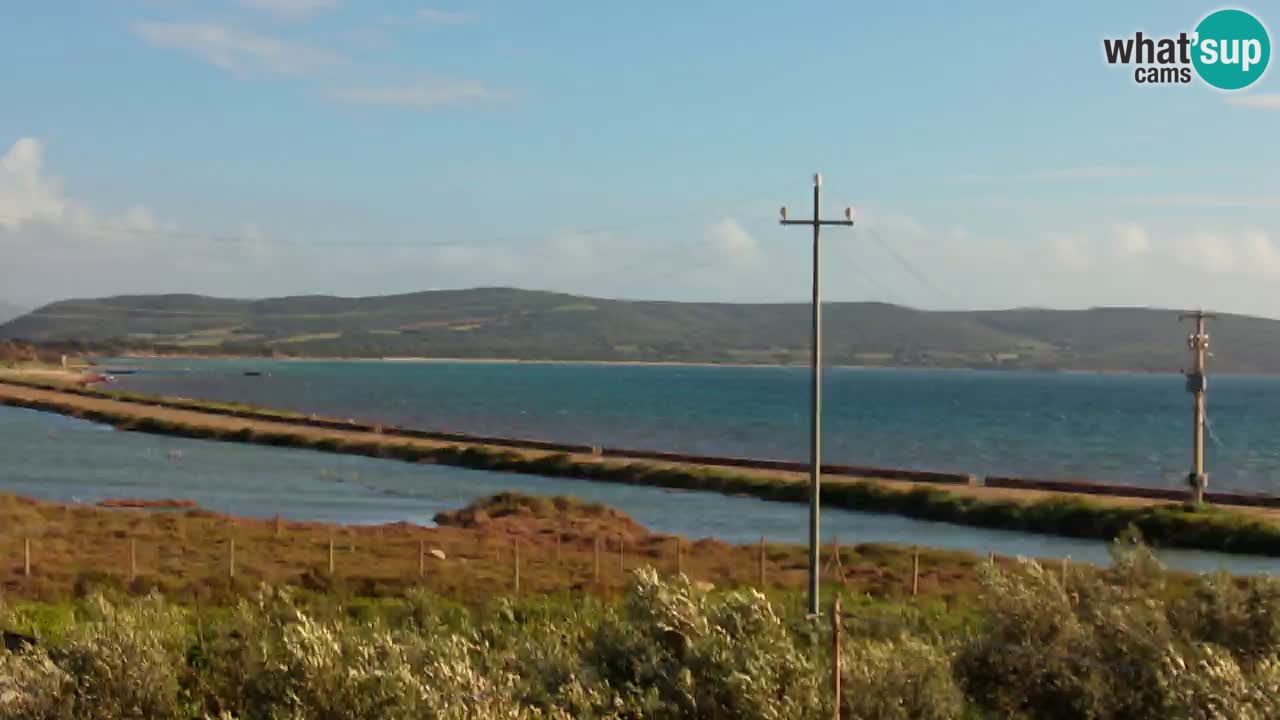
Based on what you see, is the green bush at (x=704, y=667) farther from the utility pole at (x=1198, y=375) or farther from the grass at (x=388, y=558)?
the utility pole at (x=1198, y=375)

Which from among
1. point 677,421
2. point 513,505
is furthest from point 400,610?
point 677,421

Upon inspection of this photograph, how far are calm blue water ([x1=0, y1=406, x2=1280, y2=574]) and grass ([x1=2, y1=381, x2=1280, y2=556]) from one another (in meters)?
1.65

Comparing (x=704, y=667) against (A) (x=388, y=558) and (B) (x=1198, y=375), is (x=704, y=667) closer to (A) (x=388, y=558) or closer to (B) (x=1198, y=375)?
(A) (x=388, y=558)

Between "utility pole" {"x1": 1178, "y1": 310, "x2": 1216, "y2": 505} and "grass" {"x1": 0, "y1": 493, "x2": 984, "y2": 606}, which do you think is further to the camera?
"utility pole" {"x1": 1178, "y1": 310, "x2": 1216, "y2": 505}

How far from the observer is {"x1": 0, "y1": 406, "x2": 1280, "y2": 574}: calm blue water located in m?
63.0

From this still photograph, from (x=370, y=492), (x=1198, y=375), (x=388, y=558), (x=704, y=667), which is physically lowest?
(x=370, y=492)

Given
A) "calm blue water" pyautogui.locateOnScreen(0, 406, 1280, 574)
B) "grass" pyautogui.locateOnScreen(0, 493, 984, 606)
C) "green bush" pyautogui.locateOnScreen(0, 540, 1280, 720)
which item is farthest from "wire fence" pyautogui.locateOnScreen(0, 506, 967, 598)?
"green bush" pyautogui.locateOnScreen(0, 540, 1280, 720)

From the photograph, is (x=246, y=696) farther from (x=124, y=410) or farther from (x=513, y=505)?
(x=124, y=410)

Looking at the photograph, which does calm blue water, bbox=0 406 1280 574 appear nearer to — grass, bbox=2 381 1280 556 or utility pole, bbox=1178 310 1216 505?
grass, bbox=2 381 1280 556

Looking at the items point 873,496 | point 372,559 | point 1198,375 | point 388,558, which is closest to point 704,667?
point 372,559

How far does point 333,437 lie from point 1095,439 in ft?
262

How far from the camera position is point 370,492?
78375mm

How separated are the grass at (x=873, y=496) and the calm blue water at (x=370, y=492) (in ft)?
5.41

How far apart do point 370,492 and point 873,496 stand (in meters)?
27.9
